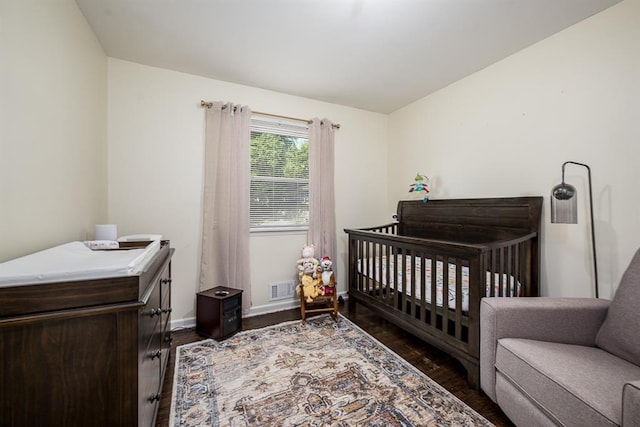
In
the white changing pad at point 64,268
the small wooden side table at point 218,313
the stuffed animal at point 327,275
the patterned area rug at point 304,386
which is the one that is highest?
the white changing pad at point 64,268

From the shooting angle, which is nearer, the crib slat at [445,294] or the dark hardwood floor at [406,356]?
the dark hardwood floor at [406,356]

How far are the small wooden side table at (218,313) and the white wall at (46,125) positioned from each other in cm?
99

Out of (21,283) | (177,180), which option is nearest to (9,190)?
(21,283)

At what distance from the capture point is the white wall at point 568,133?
1.58 m

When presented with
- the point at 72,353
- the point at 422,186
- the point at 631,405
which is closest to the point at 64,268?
the point at 72,353

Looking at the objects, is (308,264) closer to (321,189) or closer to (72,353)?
(321,189)

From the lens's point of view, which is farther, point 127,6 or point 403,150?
point 403,150

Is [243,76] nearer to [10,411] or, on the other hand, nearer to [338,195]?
[338,195]

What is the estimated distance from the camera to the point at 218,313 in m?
2.11

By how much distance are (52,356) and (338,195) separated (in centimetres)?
269

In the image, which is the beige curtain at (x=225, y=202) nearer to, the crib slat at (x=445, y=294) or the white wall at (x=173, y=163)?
the white wall at (x=173, y=163)

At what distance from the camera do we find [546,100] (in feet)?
6.34

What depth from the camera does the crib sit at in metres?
1.61

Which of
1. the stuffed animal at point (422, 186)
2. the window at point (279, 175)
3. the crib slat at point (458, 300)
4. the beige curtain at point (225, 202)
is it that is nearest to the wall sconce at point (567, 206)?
the crib slat at point (458, 300)
